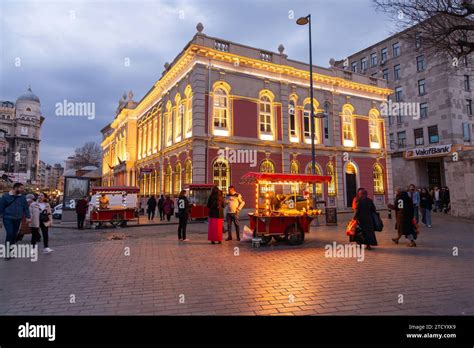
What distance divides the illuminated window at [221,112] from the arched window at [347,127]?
1251 centimetres

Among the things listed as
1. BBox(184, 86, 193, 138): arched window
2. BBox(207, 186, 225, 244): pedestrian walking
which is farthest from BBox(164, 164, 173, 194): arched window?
BBox(207, 186, 225, 244): pedestrian walking

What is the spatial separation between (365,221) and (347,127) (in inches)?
891

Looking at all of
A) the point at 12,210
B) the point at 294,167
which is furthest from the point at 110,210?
the point at 294,167

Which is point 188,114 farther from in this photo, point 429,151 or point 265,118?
point 429,151

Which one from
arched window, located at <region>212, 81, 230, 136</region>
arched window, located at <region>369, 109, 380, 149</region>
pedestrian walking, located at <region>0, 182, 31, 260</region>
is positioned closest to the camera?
pedestrian walking, located at <region>0, 182, 31, 260</region>

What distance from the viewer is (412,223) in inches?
376

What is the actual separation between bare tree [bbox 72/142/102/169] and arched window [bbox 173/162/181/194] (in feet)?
204

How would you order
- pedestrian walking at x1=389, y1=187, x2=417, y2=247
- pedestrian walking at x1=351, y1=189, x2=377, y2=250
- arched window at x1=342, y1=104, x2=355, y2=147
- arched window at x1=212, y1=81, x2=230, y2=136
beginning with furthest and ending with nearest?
arched window at x1=342, y1=104, x2=355, y2=147
arched window at x1=212, y1=81, x2=230, y2=136
pedestrian walking at x1=389, y1=187, x2=417, y2=247
pedestrian walking at x1=351, y1=189, x2=377, y2=250

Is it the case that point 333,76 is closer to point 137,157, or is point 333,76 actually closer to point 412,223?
point 412,223

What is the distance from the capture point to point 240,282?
5.73 m

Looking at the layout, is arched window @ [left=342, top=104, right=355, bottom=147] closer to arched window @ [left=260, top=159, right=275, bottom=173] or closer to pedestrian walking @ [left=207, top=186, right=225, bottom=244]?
arched window @ [left=260, top=159, right=275, bottom=173]

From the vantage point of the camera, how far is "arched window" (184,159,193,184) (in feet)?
74.2
